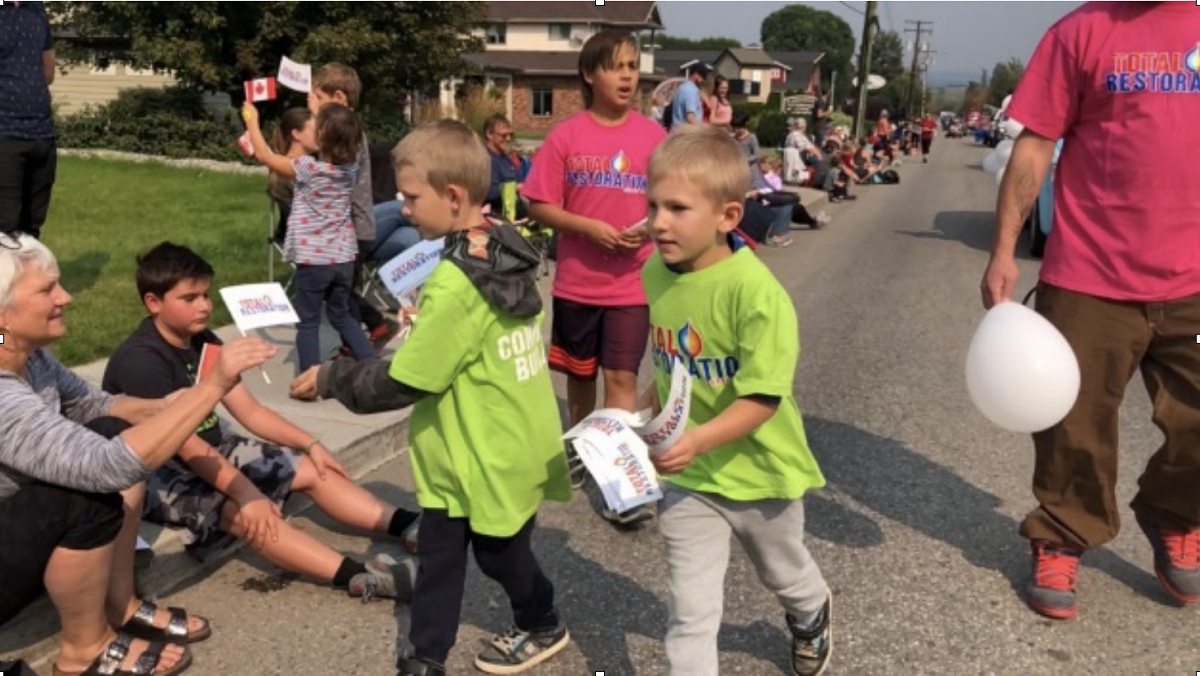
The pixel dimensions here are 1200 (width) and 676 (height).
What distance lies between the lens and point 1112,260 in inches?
131

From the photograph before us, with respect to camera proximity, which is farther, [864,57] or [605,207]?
[864,57]

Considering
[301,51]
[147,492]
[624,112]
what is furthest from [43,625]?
[301,51]

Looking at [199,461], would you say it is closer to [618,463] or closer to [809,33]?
[618,463]

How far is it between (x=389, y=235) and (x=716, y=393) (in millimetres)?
5251

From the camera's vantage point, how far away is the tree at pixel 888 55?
142 m

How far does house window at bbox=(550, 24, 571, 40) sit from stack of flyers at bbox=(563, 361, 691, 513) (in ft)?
197

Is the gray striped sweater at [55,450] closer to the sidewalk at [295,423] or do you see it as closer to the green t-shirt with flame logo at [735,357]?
the sidewalk at [295,423]

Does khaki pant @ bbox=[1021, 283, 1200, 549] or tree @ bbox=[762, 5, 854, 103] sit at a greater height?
tree @ bbox=[762, 5, 854, 103]

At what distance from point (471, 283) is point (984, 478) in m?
3.13

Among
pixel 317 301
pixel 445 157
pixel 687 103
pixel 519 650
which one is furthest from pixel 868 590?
pixel 687 103

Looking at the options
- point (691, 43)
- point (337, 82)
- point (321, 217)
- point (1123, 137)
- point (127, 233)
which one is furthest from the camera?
point (691, 43)

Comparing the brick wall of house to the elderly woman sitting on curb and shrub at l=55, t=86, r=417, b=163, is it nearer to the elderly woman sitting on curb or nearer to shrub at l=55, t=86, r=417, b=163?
shrub at l=55, t=86, r=417, b=163

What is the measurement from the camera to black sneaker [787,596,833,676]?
9.82ft

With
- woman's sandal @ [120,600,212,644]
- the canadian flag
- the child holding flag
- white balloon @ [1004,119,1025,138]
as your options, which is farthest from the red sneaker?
the canadian flag
